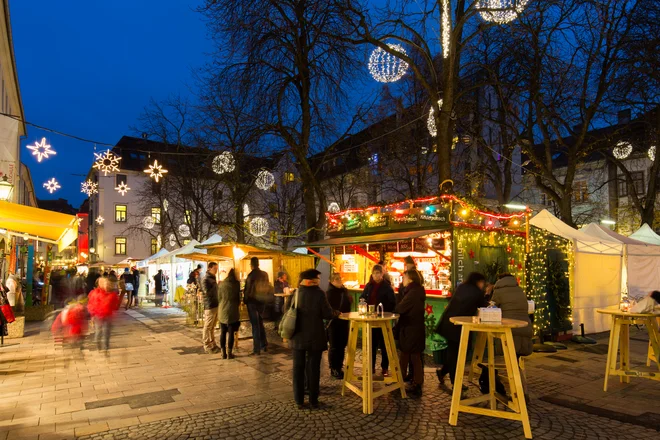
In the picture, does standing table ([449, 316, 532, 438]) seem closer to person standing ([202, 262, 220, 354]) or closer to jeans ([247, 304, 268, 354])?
jeans ([247, 304, 268, 354])

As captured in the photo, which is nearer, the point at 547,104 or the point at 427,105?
the point at 547,104

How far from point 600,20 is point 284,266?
12857 mm

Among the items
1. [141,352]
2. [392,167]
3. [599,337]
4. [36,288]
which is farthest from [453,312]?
[36,288]

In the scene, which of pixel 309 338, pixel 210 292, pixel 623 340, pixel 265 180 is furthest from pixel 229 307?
pixel 265 180

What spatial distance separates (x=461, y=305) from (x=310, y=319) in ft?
6.51

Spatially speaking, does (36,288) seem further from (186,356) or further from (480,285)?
(480,285)

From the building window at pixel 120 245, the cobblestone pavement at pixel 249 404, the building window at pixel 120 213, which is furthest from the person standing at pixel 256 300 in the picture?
the building window at pixel 120 213

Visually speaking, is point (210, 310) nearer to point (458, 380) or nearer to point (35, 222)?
point (35, 222)

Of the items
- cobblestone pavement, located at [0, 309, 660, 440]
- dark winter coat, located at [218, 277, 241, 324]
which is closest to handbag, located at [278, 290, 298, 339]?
cobblestone pavement, located at [0, 309, 660, 440]

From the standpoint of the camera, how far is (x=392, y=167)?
2325 cm

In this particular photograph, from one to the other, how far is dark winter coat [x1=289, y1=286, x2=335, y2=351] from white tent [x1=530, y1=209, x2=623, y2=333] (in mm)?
8005

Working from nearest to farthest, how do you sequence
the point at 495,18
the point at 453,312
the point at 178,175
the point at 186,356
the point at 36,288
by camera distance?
the point at 453,312 < the point at 186,356 < the point at 495,18 < the point at 36,288 < the point at 178,175

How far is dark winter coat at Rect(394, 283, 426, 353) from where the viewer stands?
6398 millimetres

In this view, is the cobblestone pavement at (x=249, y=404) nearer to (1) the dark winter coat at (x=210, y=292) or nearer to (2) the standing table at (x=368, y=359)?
(2) the standing table at (x=368, y=359)
